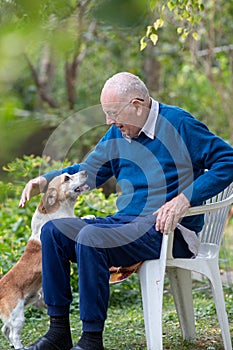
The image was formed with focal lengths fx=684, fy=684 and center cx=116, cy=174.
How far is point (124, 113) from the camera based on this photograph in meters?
3.11

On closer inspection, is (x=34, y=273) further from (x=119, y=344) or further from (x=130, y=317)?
(x=130, y=317)

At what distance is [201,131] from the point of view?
10.0ft

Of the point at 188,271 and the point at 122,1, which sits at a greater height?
the point at 122,1

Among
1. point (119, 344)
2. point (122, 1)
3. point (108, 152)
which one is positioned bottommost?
point (119, 344)

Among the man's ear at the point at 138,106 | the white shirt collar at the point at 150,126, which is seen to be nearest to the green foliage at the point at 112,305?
the white shirt collar at the point at 150,126

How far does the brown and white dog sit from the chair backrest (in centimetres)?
63

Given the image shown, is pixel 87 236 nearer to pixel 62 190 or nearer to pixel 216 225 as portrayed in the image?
pixel 62 190

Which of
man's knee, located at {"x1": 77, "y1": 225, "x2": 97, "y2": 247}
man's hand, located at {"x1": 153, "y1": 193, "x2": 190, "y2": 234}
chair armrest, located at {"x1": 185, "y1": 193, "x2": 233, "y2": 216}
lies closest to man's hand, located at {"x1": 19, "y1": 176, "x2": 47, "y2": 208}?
man's knee, located at {"x1": 77, "y1": 225, "x2": 97, "y2": 247}

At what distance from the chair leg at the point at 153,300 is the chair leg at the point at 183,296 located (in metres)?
0.36

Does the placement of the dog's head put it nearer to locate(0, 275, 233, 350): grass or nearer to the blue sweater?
the blue sweater

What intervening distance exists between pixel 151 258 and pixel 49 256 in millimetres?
440

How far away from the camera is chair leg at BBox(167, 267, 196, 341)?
3.35 meters

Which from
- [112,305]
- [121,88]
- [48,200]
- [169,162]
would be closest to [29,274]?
[48,200]

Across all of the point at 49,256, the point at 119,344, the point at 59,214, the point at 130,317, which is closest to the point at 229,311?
the point at 130,317
